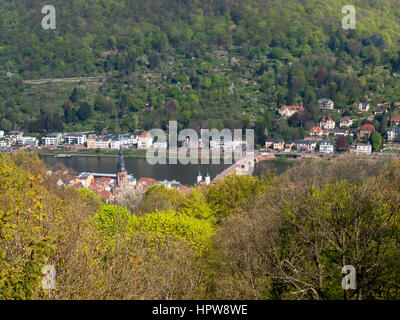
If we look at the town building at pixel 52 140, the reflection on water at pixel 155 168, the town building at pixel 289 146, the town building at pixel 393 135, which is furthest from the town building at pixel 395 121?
the town building at pixel 52 140

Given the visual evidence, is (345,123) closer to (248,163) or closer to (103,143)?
(248,163)

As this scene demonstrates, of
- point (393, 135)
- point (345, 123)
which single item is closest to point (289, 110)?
point (345, 123)

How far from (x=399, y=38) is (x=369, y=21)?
11.5 ft

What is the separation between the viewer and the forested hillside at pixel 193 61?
116 ft

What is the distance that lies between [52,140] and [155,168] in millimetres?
11796

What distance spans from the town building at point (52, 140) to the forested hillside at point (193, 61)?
2.10m

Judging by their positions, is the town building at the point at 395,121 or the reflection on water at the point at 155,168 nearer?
the reflection on water at the point at 155,168

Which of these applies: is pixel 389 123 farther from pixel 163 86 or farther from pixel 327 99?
pixel 163 86

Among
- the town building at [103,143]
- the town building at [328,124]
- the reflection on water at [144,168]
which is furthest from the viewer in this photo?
the town building at [328,124]

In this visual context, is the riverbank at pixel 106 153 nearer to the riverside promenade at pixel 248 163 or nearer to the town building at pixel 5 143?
the riverside promenade at pixel 248 163

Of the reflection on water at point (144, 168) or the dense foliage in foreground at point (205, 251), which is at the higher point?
the dense foliage in foreground at point (205, 251)

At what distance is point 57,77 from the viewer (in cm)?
4334

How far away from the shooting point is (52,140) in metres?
32.8

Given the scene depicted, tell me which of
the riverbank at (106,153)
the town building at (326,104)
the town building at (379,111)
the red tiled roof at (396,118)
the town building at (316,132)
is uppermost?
the town building at (326,104)
